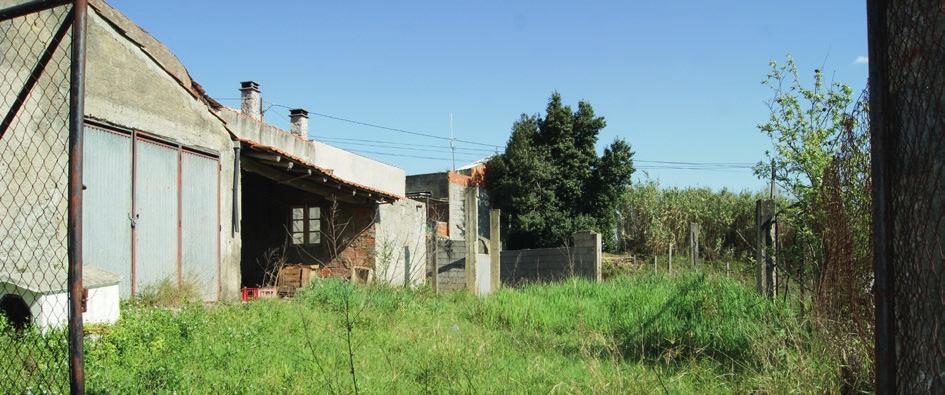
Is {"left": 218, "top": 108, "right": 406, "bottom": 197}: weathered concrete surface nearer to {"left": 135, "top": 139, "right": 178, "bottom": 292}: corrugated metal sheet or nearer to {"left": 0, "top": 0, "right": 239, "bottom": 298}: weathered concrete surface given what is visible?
{"left": 0, "top": 0, "right": 239, "bottom": 298}: weathered concrete surface

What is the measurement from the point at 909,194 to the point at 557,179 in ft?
87.0

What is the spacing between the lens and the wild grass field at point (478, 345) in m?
5.23

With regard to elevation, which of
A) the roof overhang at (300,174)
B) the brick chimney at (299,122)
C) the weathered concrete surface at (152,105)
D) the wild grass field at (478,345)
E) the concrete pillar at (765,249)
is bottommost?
the wild grass field at (478,345)

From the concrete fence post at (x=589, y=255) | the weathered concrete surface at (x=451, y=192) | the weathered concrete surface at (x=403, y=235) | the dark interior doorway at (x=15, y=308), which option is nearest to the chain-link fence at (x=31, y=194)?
the dark interior doorway at (x=15, y=308)

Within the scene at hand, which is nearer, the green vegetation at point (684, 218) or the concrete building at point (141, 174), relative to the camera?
the concrete building at point (141, 174)

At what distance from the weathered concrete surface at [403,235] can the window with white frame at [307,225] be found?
138cm

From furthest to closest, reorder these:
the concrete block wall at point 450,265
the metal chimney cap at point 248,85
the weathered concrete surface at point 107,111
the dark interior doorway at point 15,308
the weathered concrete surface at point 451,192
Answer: the weathered concrete surface at point 451,192 < the metal chimney cap at point 248,85 < the concrete block wall at point 450,265 < the weathered concrete surface at point 107,111 < the dark interior doorway at point 15,308

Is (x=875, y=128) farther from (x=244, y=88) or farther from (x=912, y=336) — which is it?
(x=244, y=88)

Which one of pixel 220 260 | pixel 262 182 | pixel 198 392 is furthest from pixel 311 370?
pixel 262 182

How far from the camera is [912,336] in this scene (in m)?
2.52

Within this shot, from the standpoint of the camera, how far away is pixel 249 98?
2286cm

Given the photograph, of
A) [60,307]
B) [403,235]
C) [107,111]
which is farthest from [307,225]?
[60,307]

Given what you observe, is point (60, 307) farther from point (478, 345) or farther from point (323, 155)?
point (323, 155)

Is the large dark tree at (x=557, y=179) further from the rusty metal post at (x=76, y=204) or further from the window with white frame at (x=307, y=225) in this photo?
the rusty metal post at (x=76, y=204)
